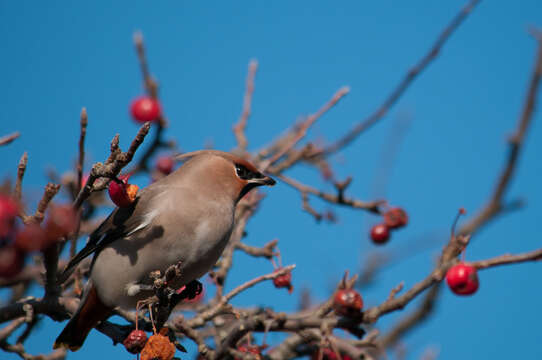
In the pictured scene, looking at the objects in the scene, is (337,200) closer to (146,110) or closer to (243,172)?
(243,172)

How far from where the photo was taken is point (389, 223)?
4.52 metres

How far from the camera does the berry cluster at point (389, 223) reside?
453 centimetres

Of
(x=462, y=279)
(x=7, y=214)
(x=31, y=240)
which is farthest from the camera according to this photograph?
(x=462, y=279)

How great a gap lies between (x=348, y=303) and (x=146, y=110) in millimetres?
2638

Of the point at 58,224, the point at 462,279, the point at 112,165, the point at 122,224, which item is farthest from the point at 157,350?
the point at 462,279

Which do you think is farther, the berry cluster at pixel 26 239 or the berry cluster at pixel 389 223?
the berry cluster at pixel 389 223


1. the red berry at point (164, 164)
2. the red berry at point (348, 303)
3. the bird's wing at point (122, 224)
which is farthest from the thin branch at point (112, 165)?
the red berry at point (164, 164)

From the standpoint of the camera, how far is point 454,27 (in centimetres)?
354

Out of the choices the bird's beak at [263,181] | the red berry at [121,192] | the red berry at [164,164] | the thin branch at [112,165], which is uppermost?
the red berry at [164,164]

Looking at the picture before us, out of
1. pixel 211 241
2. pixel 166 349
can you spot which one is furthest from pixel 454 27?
pixel 166 349

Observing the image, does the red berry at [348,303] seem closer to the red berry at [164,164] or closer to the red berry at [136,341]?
the red berry at [136,341]

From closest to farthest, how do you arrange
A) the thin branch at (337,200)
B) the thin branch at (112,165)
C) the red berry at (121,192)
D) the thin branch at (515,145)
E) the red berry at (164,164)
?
1. the thin branch at (112,165)
2. the red berry at (121,192)
3. the thin branch at (515,145)
4. the thin branch at (337,200)
5. the red berry at (164,164)

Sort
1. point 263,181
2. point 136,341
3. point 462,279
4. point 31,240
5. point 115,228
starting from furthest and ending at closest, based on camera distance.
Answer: point 263,181 < point 115,228 < point 462,279 < point 136,341 < point 31,240

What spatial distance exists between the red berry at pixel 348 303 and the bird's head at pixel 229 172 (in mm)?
1499
